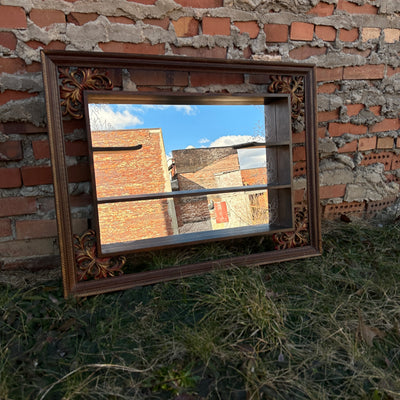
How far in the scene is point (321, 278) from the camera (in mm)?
1493

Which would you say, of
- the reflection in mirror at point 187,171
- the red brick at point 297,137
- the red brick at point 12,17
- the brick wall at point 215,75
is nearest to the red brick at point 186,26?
the brick wall at point 215,75

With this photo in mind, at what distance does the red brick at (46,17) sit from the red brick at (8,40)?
0.14 m

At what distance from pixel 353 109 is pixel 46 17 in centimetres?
199

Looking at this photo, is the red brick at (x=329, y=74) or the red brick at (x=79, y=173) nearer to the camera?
the red brick at (x=79, y=173)

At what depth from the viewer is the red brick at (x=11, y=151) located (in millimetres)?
1501

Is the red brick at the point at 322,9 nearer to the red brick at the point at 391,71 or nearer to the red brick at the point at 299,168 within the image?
the red brick at the point at 391,71

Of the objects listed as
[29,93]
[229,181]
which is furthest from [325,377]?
[29,93]

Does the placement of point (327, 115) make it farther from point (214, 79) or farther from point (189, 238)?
point (189, 238)

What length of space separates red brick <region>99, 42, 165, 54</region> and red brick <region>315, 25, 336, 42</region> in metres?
1.04

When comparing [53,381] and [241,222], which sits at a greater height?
[241,222]

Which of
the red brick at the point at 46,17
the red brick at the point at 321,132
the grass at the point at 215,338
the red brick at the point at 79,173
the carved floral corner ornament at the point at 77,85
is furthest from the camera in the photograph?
the red brick at the point at 321,132

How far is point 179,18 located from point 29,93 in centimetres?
94

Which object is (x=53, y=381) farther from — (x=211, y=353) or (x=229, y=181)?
(x=229, y=181)

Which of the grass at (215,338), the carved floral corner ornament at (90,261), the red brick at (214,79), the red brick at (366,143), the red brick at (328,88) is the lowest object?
the grass at (215,338)
